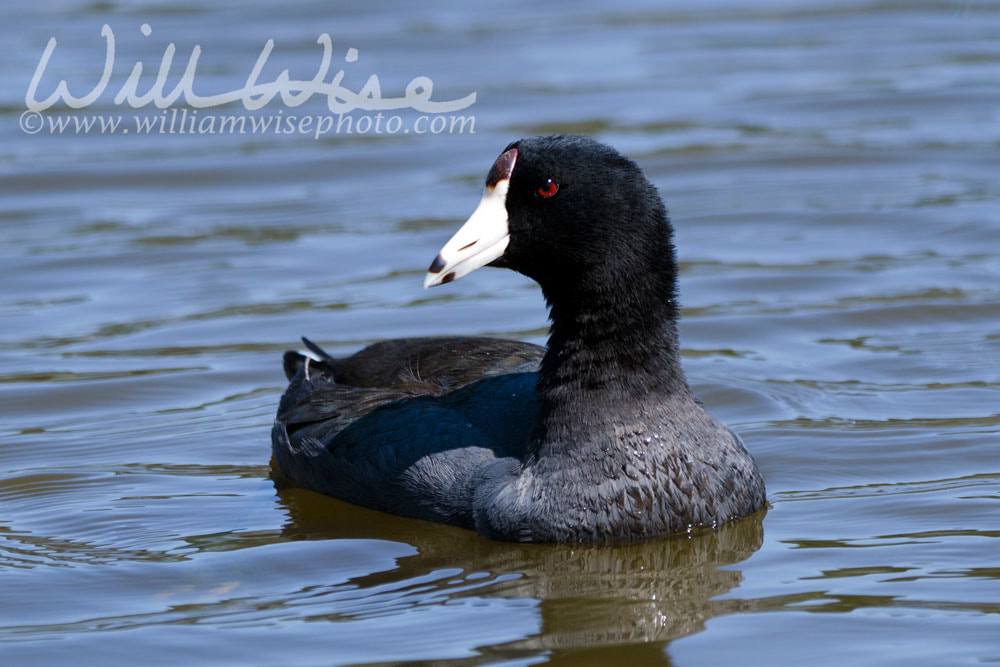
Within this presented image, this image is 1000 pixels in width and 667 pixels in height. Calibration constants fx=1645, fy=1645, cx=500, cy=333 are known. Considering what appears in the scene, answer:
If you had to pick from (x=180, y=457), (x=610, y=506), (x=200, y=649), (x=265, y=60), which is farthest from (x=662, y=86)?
(x=200, y=649)

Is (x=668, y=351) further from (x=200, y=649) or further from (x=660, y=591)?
(x=200, y=649)

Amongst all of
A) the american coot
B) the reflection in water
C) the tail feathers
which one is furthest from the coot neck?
the tail feathers

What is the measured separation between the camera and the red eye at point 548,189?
17.5 feet

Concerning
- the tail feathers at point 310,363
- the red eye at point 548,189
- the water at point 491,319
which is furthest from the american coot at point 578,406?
the tail feathers at point 310,363

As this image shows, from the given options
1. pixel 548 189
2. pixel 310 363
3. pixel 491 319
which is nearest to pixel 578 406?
pixel 548 189

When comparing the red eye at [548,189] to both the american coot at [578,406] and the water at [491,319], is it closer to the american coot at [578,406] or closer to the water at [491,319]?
the american coot at [578,406]

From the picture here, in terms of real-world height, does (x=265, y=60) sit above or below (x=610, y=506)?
above

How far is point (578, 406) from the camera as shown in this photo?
5.52 meters

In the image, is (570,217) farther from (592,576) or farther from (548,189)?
(592,576)

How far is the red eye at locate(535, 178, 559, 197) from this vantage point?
17.5ft

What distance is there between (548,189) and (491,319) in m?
3.14

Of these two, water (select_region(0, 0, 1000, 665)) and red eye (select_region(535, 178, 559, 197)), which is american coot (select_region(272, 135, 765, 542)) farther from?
water (select_region(0, 0, 1000, 665))

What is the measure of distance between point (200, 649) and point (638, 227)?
1915mm

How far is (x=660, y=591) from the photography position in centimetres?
518
